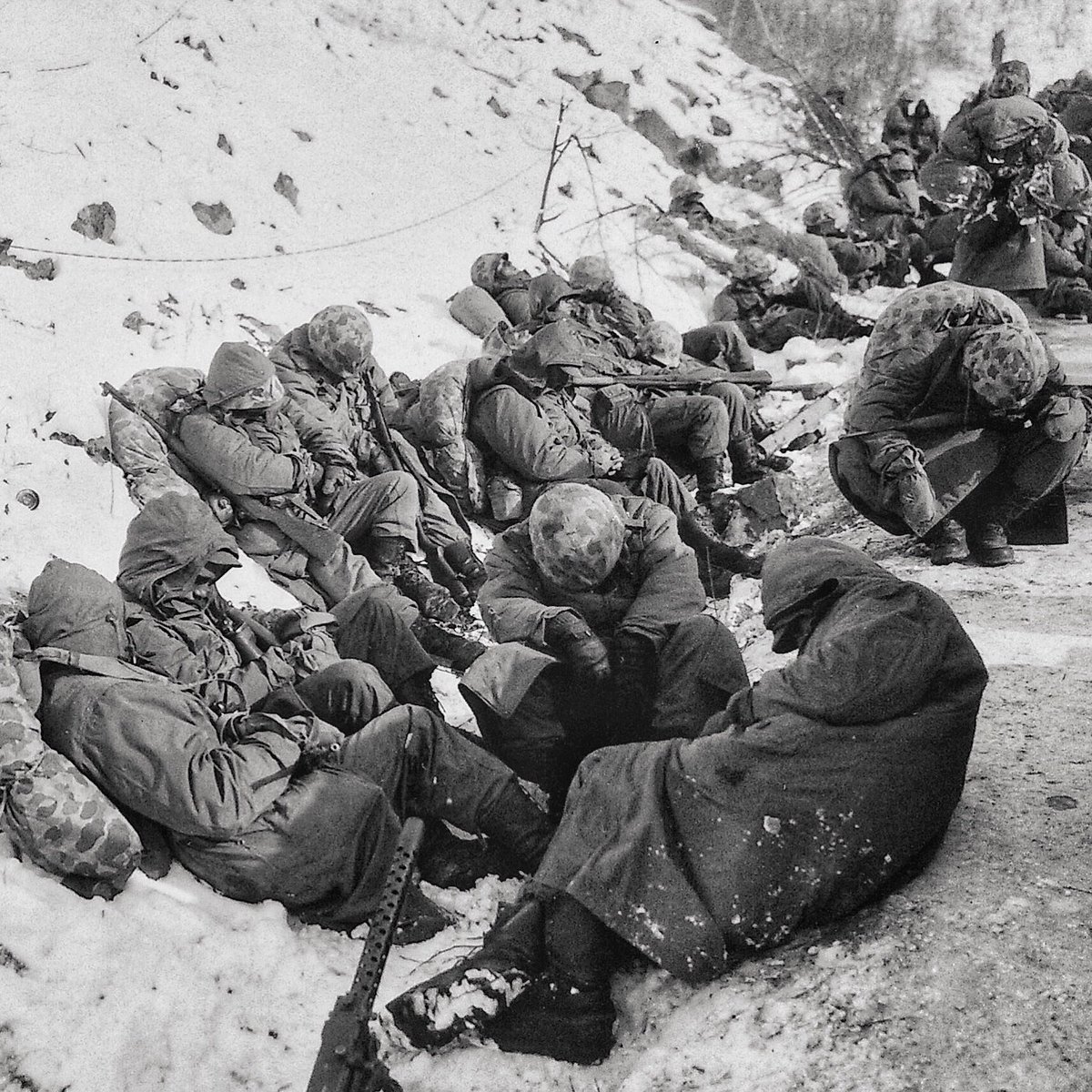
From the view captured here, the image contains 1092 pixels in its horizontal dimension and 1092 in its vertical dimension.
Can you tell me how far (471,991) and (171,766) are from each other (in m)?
0.94

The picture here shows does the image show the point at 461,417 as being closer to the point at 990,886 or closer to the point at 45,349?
the point at 45,349

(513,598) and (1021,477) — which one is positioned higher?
(1021,477)

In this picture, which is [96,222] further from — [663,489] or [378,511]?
[663,489]

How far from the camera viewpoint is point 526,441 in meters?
6.14

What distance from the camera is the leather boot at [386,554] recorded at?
558 centimetres

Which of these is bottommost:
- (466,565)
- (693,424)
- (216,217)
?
(466,565)

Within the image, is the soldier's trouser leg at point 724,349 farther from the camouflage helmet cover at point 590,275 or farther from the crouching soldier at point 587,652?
the crouching soldier at point 587,652

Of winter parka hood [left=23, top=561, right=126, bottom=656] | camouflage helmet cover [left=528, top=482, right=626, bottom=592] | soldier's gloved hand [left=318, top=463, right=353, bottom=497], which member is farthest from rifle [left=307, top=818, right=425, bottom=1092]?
soldier's gloved hand [left=318, top=463, right=353, bottom=497]

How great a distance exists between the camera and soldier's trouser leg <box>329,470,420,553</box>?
559 centimetres

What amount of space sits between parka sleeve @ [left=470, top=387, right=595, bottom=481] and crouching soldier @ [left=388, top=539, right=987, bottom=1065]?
11.7ft

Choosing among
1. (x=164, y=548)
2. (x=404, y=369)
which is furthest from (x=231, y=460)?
(x=404, y=369)

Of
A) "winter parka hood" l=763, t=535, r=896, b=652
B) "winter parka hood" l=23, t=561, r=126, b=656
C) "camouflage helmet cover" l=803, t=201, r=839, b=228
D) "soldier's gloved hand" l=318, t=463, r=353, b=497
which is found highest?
"winter parka hood" l=763, t=535, r=896, b=652

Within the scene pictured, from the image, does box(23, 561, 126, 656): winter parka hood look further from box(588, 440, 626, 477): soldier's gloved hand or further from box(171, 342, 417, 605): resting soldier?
Result: box(588, 440, 626, 477): soldier's gloved hand

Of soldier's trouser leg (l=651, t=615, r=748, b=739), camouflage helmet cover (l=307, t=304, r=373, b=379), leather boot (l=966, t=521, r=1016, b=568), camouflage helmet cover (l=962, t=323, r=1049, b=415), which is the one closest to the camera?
soldier's trouser leg (l=651, t=615, r=748, b=739)
